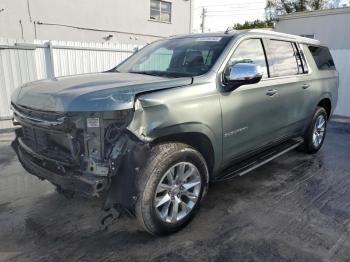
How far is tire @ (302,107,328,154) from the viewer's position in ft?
17.6

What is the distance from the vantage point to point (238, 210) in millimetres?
3621

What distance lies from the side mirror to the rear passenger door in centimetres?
81

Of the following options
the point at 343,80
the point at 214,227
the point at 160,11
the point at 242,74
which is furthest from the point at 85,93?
the point at 160,11

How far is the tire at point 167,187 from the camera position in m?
2.73

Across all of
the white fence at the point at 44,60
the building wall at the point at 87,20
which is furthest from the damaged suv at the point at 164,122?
the building wall at the point at 87,20

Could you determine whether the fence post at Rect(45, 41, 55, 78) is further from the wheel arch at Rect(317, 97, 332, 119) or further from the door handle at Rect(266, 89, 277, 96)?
the wheel arch at Rect(317, 97, 332, 119)

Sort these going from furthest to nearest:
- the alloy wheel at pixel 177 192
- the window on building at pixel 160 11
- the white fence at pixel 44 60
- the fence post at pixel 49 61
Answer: the window on building at pixel 160 11 < the fence post at pixel 49 61 < the white fence at pixel 44 60 < the alloy wheel at pixel 177 192

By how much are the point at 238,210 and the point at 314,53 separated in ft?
10.3

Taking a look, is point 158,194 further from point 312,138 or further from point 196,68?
point 312,138

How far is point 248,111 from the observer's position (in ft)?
11.9

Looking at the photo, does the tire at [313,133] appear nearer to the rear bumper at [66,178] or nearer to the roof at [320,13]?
the rear bumper at [66,178]

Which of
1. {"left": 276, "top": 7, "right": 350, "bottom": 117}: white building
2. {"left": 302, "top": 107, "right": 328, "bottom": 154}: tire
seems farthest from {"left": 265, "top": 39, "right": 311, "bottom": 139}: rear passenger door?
{"left": 276, "top": 7, "right": 350, "bottom": 117}: white building

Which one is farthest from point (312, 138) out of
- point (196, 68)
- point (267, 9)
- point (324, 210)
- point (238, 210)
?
point (267, 9)

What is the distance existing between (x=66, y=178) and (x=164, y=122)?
3.11 feet
